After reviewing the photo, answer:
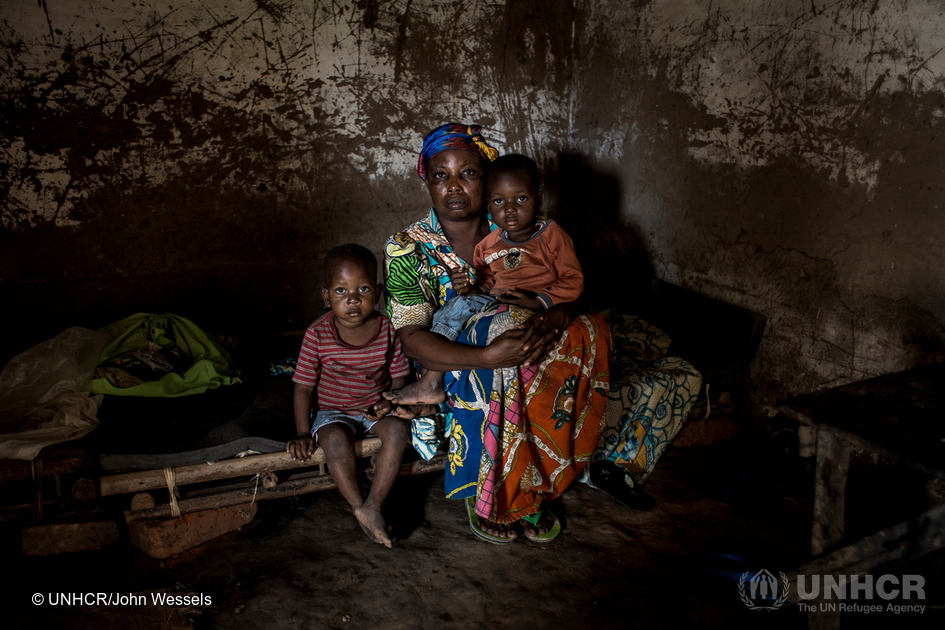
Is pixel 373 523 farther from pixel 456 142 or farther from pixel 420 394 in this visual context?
pixel 456 142

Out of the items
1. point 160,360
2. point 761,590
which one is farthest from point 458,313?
point 160,360

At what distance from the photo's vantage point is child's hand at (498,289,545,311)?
84.2 inches

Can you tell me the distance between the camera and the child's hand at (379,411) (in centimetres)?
226

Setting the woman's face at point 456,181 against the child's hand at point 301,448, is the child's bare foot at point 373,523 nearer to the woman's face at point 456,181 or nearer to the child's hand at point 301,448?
the child's hand at point 301,448

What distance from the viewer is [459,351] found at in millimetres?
2033

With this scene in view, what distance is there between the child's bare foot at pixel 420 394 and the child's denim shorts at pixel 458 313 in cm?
22

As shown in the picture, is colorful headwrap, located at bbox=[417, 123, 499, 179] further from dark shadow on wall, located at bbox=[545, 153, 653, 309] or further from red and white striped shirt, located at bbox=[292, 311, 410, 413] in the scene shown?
dark shadow on wall, located at bbox=[545, 153, 653, 309]

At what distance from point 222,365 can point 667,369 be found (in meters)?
2.38

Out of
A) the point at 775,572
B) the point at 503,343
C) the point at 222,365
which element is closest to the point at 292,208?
the point at 222,365

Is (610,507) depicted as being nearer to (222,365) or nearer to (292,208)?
(222,365)

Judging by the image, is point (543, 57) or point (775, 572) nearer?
point (775, 572)

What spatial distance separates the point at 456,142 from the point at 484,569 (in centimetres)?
170

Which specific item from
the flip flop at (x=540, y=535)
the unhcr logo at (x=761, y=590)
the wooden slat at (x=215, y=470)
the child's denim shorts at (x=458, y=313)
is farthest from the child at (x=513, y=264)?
the unhcr logo at (x=761, y=590)

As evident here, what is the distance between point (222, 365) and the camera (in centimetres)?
300
